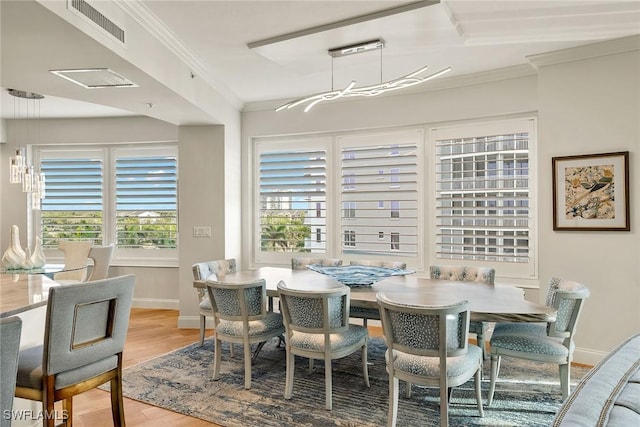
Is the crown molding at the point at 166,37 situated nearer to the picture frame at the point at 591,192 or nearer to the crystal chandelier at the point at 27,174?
A: the crystal chandelier at the point at 27,174

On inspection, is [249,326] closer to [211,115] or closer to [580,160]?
[211,115]

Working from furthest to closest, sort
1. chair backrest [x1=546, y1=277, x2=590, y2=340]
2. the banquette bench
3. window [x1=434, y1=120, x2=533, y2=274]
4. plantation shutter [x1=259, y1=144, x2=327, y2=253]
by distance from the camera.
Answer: plantation shutter [x1=259, y1=144, x2=327, y2=253] < window [x1=434, y1=120, x2=533, y2=274] < chair backrest [x1=546, y1=277, x2=590, y2=340] < the banquette bench

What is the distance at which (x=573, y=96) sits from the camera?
3717mm

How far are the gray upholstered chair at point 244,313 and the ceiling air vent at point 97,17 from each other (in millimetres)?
1824

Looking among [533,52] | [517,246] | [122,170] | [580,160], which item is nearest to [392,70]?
[533,52]

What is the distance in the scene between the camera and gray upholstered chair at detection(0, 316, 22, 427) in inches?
55.7

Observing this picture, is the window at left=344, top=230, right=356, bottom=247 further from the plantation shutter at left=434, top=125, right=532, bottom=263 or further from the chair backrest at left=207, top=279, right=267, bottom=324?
the chair backrest at left=207, top=279, right=267, bottom=324

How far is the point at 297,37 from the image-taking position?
10.5 feet

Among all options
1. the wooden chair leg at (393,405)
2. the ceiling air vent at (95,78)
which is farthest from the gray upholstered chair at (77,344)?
the ceiling air vent at (95,78)

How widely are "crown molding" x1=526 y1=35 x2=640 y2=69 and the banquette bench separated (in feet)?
11.3

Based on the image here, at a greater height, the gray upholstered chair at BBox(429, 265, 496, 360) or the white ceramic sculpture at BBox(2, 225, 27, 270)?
the white ceramic sculpture at BBox(2, 225, 27, 270)

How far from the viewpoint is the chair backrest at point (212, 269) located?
385 cm

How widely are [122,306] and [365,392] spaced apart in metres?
1.86

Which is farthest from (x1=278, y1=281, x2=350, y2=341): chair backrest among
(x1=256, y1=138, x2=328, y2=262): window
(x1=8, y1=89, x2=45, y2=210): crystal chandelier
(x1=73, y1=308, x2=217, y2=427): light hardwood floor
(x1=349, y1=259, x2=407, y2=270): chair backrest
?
(x1=8, y1=89, x2=45, y2=210): crystal chandelier
